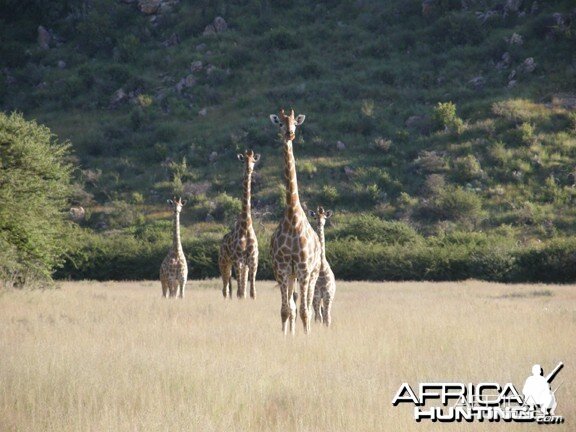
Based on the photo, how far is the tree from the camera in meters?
21.7

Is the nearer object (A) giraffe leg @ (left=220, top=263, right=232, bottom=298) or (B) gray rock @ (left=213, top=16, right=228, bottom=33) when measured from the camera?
(A) giraffe leg @ (left=220, top=263, right=232, bottom=298)

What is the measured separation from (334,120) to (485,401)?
2074 inches

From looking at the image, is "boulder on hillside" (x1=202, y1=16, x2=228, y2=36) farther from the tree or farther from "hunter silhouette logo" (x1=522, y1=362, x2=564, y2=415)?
"hunter silhouette logo" (x1=522, y1=362, x2=564, y2=415)

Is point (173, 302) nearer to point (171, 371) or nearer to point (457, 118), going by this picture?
point (171, 371)

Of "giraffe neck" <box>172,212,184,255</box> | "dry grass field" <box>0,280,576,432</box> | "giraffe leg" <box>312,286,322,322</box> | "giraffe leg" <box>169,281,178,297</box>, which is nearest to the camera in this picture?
"dry grass field" <box>0,280,576,432</box>

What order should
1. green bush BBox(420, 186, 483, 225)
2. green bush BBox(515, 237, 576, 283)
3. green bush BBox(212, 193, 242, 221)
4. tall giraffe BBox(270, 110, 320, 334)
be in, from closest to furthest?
tall giraffe BBox(270, 110, 320, 334), green bush BBox(515, 237, 576, 283), green bush BBox(420, 186, 483, 225), green bush BBox(212, 193, 242, 221)

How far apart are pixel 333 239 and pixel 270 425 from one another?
34.8m

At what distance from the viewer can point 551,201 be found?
164 ft

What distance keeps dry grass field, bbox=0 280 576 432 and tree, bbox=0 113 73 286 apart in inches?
64.4

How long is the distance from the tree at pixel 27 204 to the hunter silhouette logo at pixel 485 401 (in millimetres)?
13063

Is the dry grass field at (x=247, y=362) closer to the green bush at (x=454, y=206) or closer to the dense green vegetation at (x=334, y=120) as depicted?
the dense green vegetation at (x=334, y=120)

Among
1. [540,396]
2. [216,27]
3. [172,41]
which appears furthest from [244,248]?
[216,27]

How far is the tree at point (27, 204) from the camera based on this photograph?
71.1 ft

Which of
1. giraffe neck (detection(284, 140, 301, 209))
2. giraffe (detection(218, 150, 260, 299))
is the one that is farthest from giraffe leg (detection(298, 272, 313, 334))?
giraffe (detection(218, 150, 260, 299))
